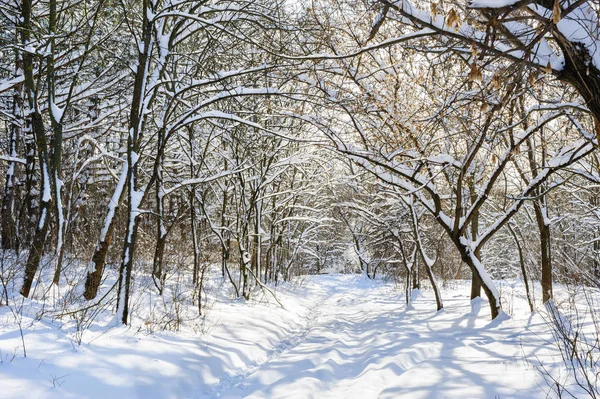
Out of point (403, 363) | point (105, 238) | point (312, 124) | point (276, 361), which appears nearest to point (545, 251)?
point (403, 363)

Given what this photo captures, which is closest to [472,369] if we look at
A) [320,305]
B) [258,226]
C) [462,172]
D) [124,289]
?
[462,172]

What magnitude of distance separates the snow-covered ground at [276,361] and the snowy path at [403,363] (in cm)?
2

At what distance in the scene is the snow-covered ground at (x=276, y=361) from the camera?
368cm

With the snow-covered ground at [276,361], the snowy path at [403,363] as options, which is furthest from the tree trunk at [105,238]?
the snowy path at [403,363]

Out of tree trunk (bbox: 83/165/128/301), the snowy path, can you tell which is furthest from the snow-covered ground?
tree trunk (bbox: 83/165/128/301)

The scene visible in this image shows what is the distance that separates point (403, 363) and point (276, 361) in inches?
73.4

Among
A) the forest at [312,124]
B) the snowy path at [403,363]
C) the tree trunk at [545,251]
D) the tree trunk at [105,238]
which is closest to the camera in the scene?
the forest at [312,124]

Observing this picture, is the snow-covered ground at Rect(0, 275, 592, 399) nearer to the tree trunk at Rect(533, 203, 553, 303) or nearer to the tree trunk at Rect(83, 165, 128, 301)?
the tree trunk at Rect(533, 203, 553, 303)

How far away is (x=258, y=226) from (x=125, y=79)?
5.41 meters

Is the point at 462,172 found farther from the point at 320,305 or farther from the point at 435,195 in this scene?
the point at 320,305

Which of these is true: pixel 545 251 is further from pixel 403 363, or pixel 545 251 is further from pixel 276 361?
pixel 276 361

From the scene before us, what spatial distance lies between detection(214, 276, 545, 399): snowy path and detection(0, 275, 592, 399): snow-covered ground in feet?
0.05

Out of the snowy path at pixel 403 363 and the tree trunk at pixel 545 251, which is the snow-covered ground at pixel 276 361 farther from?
the tree trunk at pixel 545 251

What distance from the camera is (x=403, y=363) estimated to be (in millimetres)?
5387
